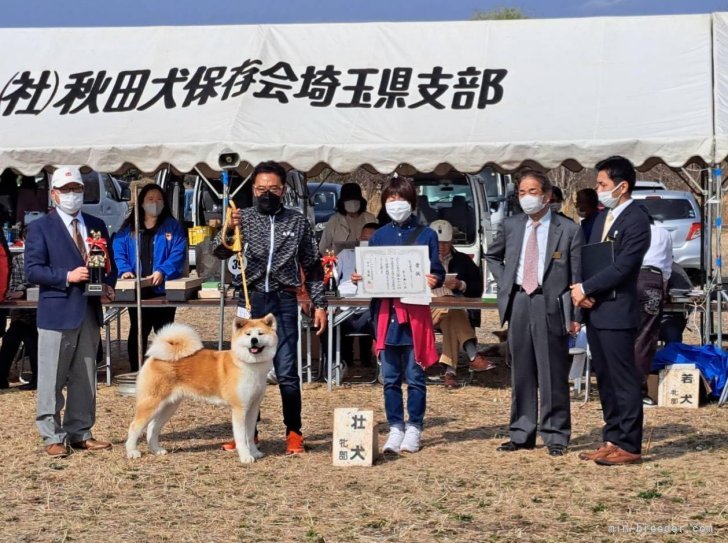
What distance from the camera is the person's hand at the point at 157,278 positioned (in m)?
9.75

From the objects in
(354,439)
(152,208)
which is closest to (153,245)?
(152,208)

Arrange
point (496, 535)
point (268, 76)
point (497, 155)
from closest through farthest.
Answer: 1. point (496, 535)
2. point (497, 155)
3. point (268, 76)

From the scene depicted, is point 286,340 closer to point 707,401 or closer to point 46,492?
point 46,492

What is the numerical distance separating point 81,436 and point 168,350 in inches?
33.8

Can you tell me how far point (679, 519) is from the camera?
5508 mm

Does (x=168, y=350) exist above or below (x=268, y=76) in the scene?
below

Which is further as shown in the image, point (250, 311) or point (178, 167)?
point (178, 167)

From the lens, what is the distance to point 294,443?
7.18 metres

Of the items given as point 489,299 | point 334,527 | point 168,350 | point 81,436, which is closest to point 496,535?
point 334,527

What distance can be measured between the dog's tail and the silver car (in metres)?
11.2

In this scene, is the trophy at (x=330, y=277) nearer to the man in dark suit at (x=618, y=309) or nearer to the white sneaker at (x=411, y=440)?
the white sneaker at (x=411, y=440)

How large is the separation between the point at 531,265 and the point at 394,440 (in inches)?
55.7

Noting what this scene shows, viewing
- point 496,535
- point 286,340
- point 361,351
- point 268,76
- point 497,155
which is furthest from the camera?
point 361,351

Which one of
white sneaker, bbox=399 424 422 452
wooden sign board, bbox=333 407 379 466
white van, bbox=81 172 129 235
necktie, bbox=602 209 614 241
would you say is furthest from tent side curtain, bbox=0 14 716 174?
white van, bbox=81 172 129 235
